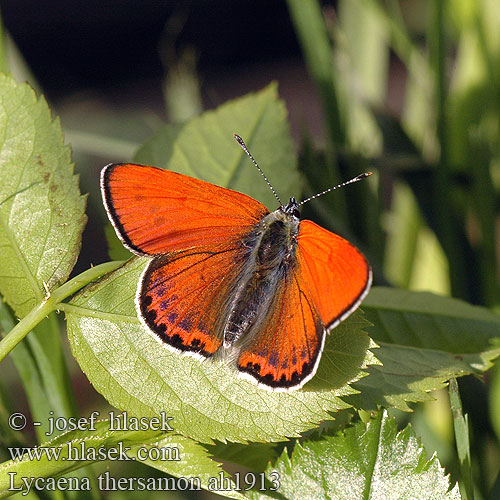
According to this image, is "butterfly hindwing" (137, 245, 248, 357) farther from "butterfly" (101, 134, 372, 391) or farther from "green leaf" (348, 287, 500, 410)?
"green leaf" (348, 287, 500, 410)

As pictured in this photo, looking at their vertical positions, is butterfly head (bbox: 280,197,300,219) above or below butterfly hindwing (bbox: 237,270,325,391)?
above

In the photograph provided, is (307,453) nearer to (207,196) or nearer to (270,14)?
(207,196)

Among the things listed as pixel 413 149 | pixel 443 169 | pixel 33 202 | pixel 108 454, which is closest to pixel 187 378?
pixel 108 454

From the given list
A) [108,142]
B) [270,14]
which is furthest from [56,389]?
[270,14]

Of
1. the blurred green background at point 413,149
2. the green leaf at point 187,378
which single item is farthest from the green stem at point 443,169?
the green leaf at point 187,378

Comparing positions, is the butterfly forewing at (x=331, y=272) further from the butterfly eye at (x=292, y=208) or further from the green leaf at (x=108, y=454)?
the green leaf at (x=108, y=454)

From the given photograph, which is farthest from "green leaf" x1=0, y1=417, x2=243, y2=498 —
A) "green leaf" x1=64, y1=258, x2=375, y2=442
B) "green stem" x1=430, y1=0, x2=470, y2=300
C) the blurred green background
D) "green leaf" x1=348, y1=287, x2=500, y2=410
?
"green stem" x1=430, y1=0, x2=470, y2=300
